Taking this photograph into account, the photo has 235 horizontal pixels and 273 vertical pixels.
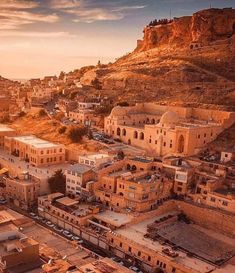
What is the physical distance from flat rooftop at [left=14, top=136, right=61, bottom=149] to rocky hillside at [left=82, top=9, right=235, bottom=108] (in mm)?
11132

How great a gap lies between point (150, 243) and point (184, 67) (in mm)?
28544

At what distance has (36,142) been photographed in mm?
35125

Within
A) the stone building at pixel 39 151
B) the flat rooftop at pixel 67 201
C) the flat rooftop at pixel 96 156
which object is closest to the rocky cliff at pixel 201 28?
the stone building at pixel 39 151

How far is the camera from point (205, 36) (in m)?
54.1

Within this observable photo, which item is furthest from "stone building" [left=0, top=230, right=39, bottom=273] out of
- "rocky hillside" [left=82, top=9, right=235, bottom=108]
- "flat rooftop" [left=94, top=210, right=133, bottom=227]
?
"rocky hillside" [left=82, top=9, right=235, bottom=108]

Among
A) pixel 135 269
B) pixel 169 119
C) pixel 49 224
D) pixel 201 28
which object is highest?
pixel 201 28

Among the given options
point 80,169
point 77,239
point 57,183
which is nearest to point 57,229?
point 77,239

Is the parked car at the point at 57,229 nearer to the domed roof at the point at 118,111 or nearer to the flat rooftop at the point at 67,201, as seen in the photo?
the flat rooftop at the point at 67,201

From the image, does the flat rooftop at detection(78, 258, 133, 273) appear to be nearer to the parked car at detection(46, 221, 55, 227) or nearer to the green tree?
the parked car at detection(46, 221, 55, 227)

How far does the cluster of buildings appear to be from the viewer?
2156cm

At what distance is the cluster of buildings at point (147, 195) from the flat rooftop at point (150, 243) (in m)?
0.05

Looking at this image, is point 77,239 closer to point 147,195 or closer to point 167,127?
point 147,195

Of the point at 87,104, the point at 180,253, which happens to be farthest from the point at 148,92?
the point at 180,253

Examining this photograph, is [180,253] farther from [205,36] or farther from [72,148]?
[205,36]
